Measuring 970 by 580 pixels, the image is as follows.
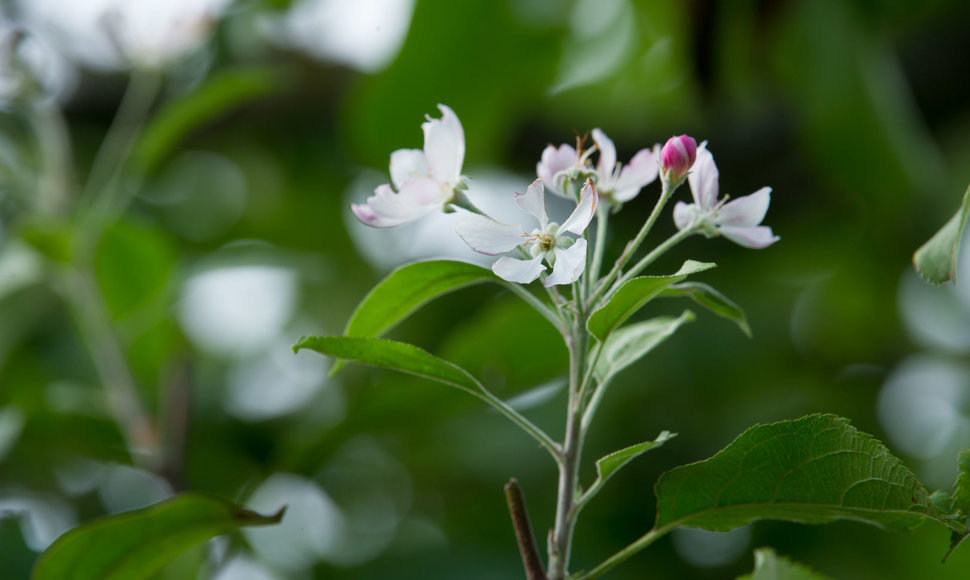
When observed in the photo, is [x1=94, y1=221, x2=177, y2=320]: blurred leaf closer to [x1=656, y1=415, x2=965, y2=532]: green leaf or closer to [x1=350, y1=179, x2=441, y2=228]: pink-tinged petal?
[x1=350, y1=179, x2=441, y2=228]: pink-tinged petal

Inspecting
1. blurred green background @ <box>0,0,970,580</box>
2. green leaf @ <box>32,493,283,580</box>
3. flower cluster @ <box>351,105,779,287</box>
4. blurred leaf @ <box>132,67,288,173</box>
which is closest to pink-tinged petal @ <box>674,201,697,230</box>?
flower cluster @ <box>351,105,779,287</box>

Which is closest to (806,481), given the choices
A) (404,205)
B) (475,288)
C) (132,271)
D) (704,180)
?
(704,180)

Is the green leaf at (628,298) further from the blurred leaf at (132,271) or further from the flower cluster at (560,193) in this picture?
the blurred leaf at (132,271)

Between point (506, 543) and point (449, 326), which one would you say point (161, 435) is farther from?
point (449, 326)

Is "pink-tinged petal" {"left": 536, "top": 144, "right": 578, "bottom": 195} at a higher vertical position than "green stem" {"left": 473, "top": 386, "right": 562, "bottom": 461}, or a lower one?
higher

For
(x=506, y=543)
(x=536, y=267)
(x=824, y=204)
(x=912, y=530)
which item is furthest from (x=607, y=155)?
(x=824, y=204)

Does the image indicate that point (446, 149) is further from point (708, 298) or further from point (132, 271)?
point (132, 271)
